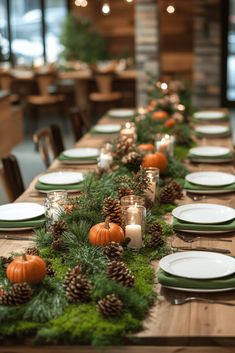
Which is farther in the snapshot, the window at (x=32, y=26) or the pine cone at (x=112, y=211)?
the window at (x=32, y=26)

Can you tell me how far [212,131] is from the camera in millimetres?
4527

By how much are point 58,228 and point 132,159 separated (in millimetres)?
965

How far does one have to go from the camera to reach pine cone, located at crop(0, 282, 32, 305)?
5.82 feet

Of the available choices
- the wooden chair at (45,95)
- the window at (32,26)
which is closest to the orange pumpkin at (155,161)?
the wooden chair at (45,95)

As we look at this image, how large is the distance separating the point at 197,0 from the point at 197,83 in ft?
4.11

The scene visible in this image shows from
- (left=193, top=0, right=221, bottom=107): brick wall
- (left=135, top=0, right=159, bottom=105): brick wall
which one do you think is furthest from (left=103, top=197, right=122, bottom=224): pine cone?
(left=193, top=0, right=221, bottom=107): brick wall

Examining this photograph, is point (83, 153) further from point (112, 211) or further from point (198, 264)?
point (198, 264)

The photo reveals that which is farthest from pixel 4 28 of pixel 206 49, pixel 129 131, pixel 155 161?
pixel 155 161

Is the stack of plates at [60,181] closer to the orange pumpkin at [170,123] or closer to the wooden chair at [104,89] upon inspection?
the orange pumpkin at [170,123]

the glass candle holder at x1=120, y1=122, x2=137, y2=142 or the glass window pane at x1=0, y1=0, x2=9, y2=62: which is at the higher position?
the glass window pane at x1=0, y1=0, x2=9, y2=62

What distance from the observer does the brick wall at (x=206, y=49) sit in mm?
10047

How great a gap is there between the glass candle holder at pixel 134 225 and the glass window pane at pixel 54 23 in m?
8.98

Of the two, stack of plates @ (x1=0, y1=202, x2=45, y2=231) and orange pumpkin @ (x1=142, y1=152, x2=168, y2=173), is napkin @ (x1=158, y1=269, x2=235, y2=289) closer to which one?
stack of plates @ (x1=0, y1=202, x2=45, y2=231)

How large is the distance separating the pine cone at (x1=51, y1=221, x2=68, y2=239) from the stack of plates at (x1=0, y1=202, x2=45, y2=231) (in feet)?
0.89
